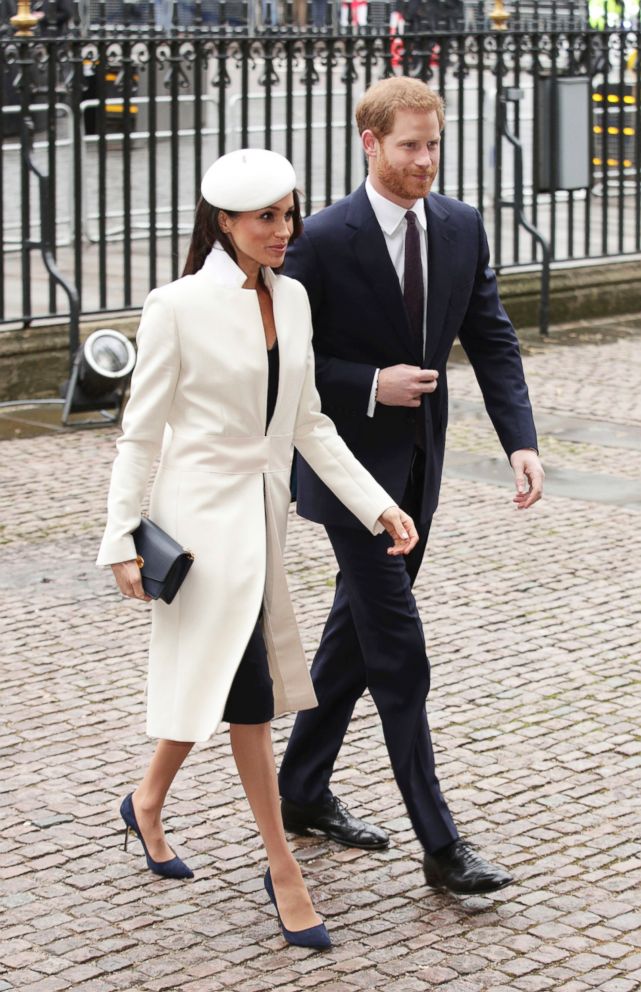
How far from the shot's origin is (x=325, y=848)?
189 inches

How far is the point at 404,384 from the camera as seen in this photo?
14.5 ft

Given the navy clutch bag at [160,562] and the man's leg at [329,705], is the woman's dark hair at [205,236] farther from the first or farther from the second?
the man's leg at [329,705]

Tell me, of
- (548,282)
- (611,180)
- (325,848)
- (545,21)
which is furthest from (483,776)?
(611,180)

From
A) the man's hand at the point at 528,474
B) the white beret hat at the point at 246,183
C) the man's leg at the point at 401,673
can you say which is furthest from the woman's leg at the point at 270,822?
the white beret hat at the point at 246,183

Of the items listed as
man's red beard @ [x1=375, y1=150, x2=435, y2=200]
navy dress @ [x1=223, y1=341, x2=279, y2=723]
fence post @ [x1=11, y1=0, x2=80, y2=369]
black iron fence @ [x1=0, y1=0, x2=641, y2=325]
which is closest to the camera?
navy dress @ [x1=223, y1=341, x2=279, y2=723]

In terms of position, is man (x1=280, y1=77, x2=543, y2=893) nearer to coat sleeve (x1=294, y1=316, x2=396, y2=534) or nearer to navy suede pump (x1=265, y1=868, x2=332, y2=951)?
coat sleeve (x1=294, y1=316, x2=396, y2=534)

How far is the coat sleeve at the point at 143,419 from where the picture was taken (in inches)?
161

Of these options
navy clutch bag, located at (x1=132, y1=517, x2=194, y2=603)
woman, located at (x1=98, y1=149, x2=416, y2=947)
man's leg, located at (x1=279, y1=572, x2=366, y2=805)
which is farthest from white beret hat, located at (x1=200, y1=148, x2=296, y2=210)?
man's leg, located at (x1=279, y1=572, x2=366, y2=805)

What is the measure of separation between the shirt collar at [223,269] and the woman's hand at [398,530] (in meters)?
0.61

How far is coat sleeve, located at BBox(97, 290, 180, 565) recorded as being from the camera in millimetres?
4094

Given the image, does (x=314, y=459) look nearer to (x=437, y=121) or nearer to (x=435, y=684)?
(x=437, y=121)

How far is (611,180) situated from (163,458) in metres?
15.6

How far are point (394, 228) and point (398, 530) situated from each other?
76 centimetres

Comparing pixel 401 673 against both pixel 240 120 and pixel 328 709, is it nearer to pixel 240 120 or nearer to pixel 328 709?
pixel 328 709
